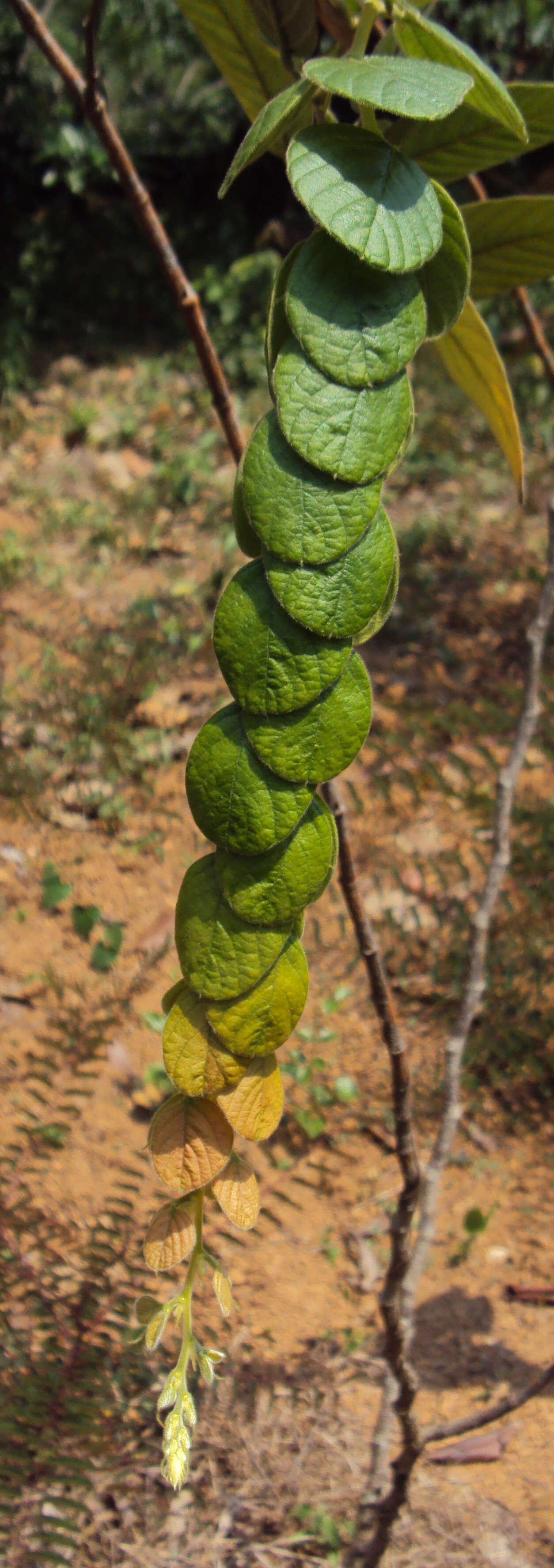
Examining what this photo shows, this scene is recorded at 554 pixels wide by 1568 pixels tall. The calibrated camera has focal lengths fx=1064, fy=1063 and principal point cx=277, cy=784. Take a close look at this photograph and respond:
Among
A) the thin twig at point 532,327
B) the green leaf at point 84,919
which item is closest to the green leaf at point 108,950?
the green leaf at point 84,919

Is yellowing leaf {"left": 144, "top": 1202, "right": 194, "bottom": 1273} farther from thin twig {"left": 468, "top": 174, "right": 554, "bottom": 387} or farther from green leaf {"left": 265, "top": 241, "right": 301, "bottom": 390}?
thin twig {"left": 468, "top": 174, "right": 554, "bottom": 387}

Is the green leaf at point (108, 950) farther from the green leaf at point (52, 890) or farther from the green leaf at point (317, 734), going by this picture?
the green leaf at point (317, 734)

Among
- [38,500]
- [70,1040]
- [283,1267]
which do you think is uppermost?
[38,500]

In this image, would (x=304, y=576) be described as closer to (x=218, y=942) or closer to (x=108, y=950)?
(x=218, y=942)

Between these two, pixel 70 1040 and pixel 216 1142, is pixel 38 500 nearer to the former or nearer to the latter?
pixel 70 1040

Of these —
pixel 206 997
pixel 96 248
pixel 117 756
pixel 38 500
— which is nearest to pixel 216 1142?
pixel 206 997

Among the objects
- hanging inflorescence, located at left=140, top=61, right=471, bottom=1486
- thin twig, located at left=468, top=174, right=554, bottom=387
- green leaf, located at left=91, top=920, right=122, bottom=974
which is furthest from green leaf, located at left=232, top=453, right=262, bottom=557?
green leaf, located at left=91, top=920, right=122, bottom=974
